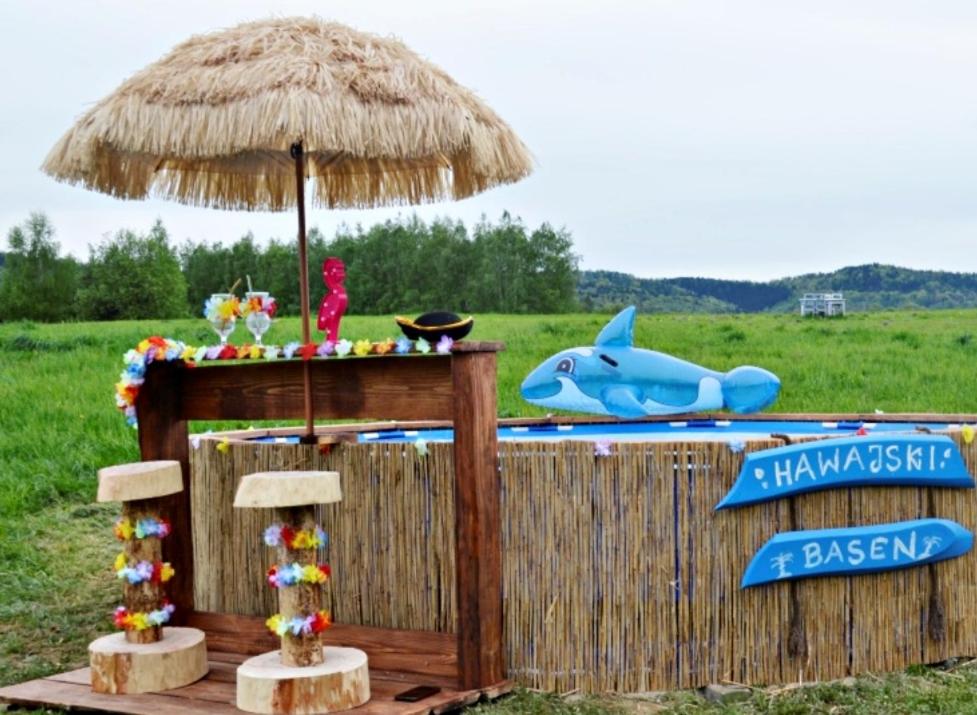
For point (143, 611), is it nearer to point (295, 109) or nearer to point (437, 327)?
point (437, 327)

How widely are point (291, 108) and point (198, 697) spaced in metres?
2.57

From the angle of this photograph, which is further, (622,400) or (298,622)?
(622,400)

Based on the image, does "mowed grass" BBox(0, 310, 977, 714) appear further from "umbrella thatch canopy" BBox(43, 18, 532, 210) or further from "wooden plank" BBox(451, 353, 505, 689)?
"umbrella thatch canopy" BBox(43, 18, 532, 210)

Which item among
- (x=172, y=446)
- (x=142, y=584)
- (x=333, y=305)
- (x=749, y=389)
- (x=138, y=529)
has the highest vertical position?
(x=333, y=305)

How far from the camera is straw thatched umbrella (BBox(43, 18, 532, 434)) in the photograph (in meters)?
5.44

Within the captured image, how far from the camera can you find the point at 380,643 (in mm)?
5855

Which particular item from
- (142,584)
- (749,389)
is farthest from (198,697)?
(749,389)

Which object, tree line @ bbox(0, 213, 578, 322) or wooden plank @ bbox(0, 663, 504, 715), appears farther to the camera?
tree line @ bbox(0, 213, 578, 322)

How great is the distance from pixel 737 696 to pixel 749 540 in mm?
680

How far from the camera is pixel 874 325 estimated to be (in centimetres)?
2023

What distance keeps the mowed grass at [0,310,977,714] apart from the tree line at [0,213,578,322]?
2117cm

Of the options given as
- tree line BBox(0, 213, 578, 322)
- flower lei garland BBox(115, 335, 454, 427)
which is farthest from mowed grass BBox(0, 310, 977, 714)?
Answer: tree line BBox(0, 213, 578, 322)

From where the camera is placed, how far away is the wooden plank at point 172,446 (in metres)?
6.46

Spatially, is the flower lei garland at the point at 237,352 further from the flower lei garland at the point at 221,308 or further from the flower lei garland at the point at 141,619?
the flower lei garland at the point at 141,619
